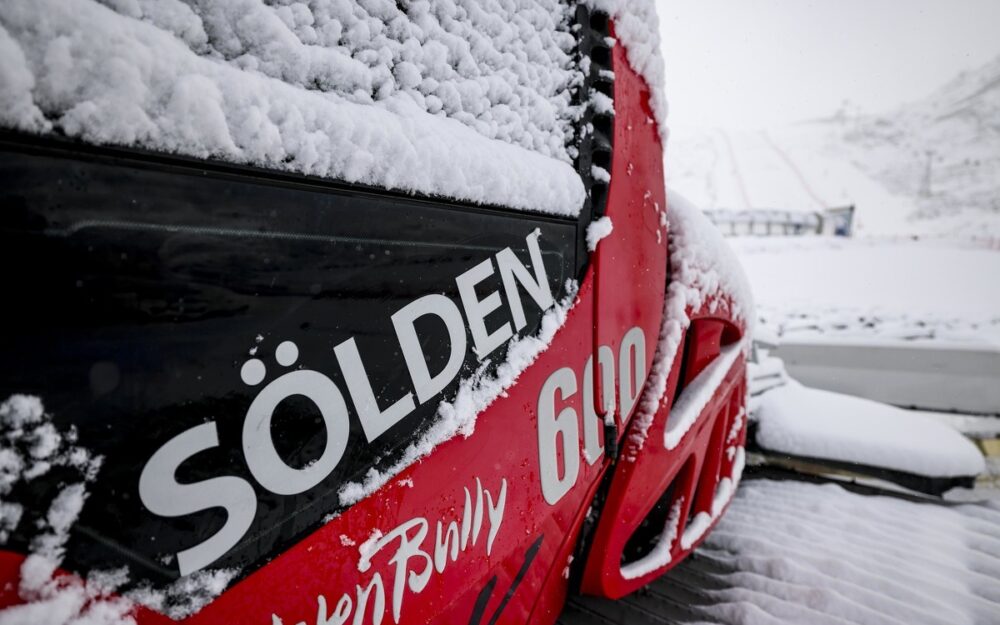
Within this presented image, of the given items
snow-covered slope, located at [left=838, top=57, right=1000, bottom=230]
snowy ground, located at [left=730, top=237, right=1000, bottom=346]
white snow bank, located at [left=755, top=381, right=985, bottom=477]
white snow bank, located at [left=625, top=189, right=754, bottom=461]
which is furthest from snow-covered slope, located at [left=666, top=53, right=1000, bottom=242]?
white snow bank, located at [left=625, top=189, right=754, bottom=461]

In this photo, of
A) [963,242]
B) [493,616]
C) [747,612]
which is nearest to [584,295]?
[493,616]

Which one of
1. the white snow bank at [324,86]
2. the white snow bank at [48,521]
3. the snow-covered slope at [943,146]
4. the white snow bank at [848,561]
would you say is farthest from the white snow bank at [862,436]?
the snow-covered slope at [943,146]

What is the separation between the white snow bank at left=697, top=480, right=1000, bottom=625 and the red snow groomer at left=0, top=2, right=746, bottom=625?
98cm

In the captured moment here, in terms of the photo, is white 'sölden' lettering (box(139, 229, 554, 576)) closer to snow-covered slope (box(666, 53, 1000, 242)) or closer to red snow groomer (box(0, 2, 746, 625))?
red snow groomer (box(0, 2, 746, 625))

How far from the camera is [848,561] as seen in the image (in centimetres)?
184

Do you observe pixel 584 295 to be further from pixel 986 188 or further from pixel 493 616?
pixel 986 188

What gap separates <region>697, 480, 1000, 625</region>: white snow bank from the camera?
5.24ft

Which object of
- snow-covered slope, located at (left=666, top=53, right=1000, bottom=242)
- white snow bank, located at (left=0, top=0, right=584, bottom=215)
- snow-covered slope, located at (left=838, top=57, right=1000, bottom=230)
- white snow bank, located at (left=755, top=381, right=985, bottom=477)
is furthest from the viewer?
snow-covered slope, located at (left=838, top=57, right=1000, bottom=230)

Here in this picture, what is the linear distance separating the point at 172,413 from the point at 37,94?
11.4 inches

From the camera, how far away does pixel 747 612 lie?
160 centimetres

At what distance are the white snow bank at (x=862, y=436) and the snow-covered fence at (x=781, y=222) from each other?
19406 mm

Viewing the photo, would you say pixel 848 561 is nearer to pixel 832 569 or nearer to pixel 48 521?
pixel 832 569

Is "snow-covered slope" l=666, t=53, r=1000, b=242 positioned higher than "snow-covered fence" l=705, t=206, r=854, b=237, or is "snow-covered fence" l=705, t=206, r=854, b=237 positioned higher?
"snow-covered slope" l=666, t=53, r=1000, b=242

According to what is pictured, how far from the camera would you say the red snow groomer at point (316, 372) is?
0.45m
